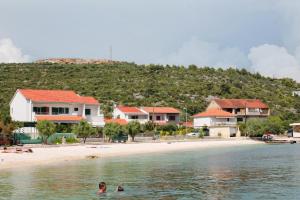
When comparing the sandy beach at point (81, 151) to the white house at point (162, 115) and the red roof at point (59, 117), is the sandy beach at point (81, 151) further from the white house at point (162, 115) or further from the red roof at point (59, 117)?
the white house at point (162, 115)

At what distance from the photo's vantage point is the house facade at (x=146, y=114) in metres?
111

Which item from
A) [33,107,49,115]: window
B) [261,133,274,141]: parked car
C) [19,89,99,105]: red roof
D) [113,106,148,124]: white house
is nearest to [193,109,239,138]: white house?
[261,133,274,141]: parked car

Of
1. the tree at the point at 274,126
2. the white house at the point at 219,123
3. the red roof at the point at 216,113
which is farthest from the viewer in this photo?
the red roof at the point at 216,113

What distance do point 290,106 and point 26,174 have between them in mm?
120437

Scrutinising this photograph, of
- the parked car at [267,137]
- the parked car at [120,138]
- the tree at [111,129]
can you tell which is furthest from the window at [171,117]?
the tree at [111,129]

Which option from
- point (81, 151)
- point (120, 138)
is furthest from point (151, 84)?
point (81, 151)

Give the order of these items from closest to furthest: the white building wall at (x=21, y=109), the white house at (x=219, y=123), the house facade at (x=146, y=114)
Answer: the white building wall at (x=21, y=109) → the house facade at (x=146, y=114) → the white house at (x=219, y=123)

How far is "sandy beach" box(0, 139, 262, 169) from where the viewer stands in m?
52.6

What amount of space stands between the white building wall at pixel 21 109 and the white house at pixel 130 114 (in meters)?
26.5

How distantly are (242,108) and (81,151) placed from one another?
67251 mm

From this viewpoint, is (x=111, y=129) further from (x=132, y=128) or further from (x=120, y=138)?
(x=132, y=128)

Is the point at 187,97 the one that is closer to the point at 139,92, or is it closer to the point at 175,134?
the point at 139,92

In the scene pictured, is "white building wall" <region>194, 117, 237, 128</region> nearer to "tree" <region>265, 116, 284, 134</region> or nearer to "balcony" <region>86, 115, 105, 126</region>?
"tree" <region>265, 116, 284, 134</region>

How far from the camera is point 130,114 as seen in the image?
110938 mm
